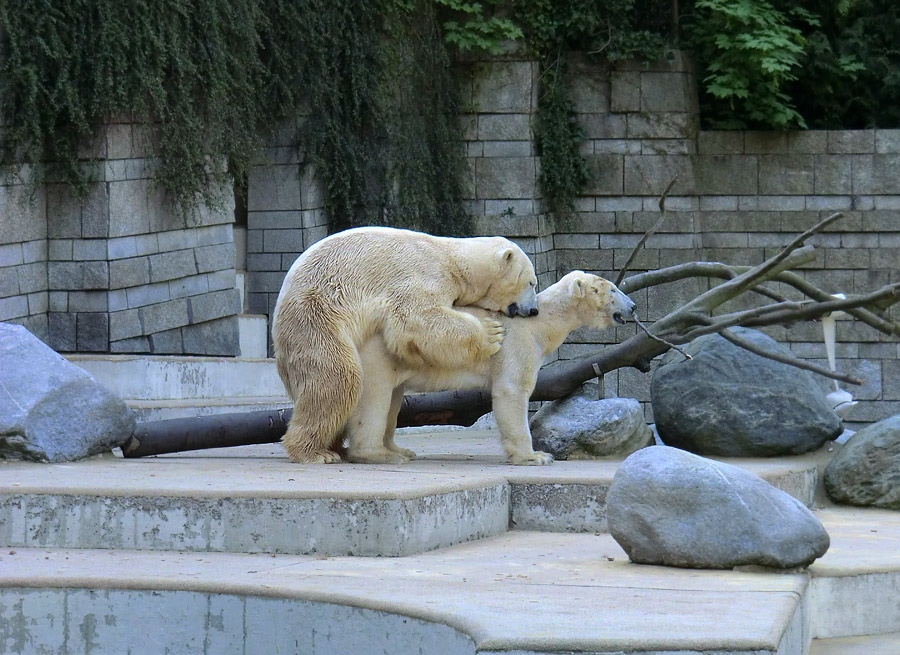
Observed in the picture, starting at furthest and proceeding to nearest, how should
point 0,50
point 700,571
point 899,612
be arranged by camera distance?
point 0,50
point 899,612
point 700,571

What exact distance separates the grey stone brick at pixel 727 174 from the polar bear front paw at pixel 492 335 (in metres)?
7.43

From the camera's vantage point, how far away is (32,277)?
28.1ft

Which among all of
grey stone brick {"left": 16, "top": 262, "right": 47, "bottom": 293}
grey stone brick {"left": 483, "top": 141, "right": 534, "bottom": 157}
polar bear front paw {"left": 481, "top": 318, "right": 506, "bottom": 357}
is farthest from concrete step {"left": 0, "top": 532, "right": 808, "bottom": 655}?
grey stone brick {"left": 483, "top": 141, "right": 534, "bottom": 157}

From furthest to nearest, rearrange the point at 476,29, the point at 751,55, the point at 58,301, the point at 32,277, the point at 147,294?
the point at 751,55, the point at 476,29, the point at 147,294, the point at 58,301, the point at 32,277

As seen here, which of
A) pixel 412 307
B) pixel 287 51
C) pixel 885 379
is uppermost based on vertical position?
pixel 287 51

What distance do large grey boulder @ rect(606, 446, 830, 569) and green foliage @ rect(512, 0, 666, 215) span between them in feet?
27.5

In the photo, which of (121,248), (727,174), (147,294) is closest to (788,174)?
(727,174)

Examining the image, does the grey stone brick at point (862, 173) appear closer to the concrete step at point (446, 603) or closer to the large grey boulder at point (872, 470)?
the large grey boulder at point (872, 470)

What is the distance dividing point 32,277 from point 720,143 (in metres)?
7.40

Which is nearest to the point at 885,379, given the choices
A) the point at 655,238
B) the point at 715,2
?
the point at 655,238

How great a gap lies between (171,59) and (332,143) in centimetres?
231

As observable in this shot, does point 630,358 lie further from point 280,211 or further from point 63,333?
point 280,211

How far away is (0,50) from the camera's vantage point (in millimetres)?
7969

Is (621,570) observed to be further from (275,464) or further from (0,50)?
(0,50)
